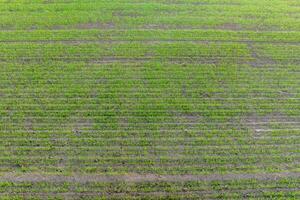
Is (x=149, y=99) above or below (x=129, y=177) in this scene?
above

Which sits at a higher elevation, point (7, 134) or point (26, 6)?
point (26, 6)

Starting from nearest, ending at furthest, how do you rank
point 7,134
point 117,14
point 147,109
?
point 7,134, point 147,109, point 117,14

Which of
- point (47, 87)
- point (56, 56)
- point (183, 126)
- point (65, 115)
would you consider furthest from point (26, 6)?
point (183, 126)

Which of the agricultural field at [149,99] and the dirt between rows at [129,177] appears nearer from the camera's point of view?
the dirt between rows at [129,177]

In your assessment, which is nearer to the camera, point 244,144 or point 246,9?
point 244,144

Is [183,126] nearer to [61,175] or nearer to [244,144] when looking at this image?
[244,144]

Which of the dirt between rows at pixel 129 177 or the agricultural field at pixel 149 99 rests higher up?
the agricultural field at pixel 149 99

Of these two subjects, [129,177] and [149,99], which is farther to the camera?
[149,99]

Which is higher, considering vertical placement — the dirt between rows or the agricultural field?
the agricultural field
